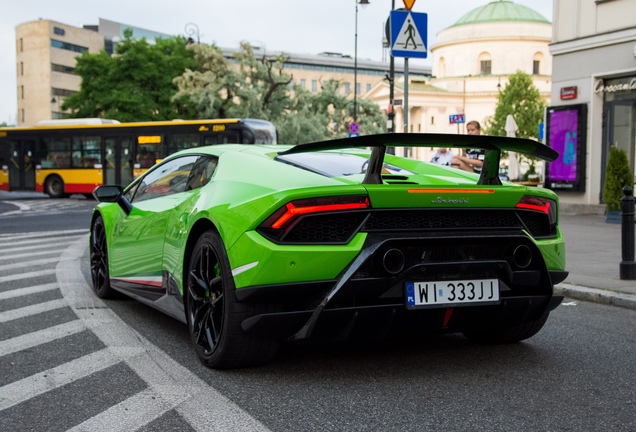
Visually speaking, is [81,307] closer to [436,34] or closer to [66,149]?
[66,149]

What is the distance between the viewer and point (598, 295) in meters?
6.63

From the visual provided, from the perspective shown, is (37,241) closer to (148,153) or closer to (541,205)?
(541,205)

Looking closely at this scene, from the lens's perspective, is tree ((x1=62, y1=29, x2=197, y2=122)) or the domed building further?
the domed building

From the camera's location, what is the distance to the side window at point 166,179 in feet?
16.8

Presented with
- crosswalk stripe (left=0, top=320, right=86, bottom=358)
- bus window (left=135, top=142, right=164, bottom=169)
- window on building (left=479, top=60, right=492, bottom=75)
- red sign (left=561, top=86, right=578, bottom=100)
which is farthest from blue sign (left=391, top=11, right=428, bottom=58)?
window on building (left=479, top=60, right=492, bottom=75)

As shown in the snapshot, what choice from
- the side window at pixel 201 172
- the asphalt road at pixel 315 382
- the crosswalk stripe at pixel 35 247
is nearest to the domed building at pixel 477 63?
the crosswalk stripe at pixel 35 247

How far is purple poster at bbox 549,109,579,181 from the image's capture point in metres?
18.1

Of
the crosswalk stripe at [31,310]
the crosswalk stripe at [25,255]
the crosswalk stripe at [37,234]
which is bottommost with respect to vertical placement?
the crosswalk stripe at [37,234]

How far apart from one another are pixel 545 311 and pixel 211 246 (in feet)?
6.19

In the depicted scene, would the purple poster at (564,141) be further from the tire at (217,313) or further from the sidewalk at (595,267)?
the tire at (217,313)

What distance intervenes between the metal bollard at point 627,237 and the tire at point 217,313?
15.6ft

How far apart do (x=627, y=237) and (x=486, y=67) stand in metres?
100.0

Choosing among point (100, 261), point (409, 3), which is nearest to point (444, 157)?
point (409, 3)

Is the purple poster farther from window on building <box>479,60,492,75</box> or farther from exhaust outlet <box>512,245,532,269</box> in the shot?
window on building <box>479,60,492,75</box>
